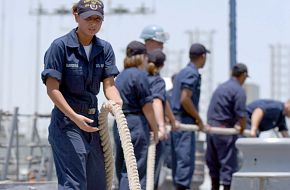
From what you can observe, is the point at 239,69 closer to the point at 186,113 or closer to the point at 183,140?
the point at 186,113

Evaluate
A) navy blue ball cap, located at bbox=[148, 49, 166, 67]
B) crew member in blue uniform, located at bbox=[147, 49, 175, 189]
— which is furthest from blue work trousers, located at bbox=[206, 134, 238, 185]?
navy blue ball cap, located at bbox=[148, 49, 166, 67]

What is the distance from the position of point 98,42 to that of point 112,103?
437mm

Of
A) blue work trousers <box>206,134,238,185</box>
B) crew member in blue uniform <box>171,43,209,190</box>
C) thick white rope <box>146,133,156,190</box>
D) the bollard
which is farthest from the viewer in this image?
blue work trousers <box>206,134,238,185</box>

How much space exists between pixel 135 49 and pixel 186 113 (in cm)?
233

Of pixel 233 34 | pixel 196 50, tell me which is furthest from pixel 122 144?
pixel 233 34

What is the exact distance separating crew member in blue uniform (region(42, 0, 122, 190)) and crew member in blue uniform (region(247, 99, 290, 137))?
18.0 ft

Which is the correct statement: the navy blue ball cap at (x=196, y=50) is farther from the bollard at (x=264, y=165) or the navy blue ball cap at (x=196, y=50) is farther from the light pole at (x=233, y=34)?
the bollard at (x=264, y=165)

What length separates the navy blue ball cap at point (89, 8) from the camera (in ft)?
22.0

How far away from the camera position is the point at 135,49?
369 inches

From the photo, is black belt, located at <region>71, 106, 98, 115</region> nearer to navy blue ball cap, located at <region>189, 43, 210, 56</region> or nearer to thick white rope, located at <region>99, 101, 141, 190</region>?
thick white rope, located at <region>99, 101, 141, 190</region>

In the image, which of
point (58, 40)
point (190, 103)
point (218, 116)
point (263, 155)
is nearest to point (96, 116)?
point (58, 40)

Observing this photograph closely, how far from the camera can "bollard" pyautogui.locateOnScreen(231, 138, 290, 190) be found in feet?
24.0

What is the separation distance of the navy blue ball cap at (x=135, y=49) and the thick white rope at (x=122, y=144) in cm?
242

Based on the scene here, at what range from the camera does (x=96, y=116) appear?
6957mm
